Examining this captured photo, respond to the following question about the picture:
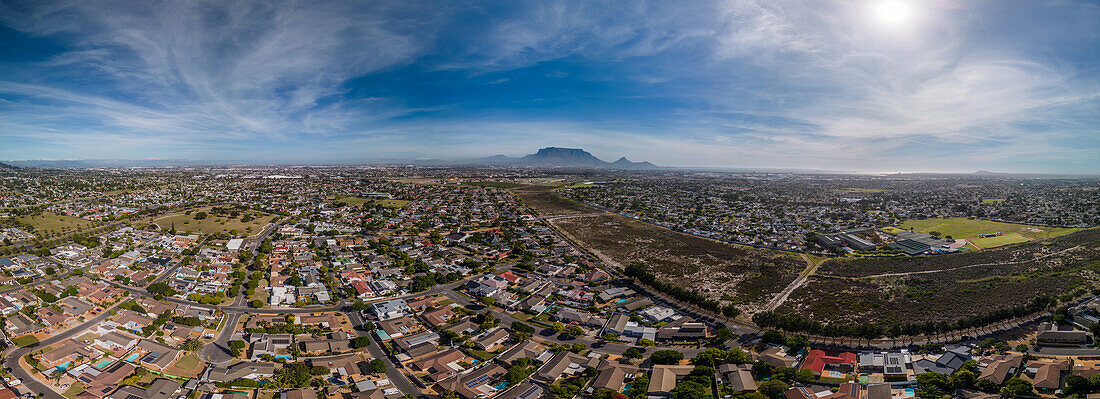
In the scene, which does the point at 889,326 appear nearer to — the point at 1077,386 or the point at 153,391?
the point at 1077,386

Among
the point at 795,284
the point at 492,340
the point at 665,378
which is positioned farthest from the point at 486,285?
the point at 795,284

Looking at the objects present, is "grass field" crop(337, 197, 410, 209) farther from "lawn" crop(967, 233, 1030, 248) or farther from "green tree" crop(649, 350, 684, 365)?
"lawn" crop(967, 233, 1030, 248)

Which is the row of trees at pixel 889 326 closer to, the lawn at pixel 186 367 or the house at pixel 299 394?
the house at pixel 299 394

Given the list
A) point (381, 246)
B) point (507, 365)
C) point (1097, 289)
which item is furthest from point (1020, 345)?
point (381, 246)

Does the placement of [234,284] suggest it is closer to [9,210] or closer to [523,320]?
[523,320]

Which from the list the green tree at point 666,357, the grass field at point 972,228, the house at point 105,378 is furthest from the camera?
the grass field at point 972,228

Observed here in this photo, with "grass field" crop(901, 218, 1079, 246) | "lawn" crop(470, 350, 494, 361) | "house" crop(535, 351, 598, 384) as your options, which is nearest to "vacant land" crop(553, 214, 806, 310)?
"house" crop(535, 351, 598, 384)

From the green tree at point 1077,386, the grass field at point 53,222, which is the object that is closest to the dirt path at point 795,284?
the green tree at point 1077,386
